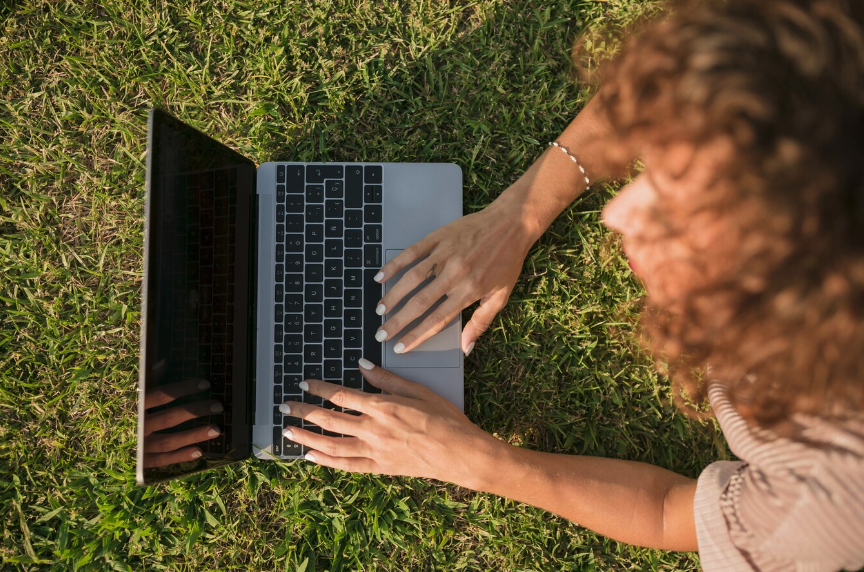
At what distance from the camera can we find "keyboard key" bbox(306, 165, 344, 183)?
179 cm

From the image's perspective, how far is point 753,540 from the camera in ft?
4.36

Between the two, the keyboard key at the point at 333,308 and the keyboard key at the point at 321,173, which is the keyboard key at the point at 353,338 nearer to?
the keyboard key at the point at 333,308

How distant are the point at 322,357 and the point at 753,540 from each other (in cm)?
124

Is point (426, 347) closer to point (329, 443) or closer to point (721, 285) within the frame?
point (329, 443)

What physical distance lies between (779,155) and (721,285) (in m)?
0.26

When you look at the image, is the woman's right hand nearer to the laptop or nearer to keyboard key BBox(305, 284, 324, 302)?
the laptop

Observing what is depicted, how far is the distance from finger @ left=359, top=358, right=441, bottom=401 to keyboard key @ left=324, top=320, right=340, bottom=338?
0.12 metres

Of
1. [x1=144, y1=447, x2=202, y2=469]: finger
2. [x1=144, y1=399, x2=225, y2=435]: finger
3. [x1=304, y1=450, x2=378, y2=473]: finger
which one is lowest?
[x1=304, y1=450, x2=378, y2=473]: finger

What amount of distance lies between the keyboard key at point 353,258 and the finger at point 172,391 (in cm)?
55

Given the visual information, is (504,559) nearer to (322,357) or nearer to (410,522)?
(410,522)

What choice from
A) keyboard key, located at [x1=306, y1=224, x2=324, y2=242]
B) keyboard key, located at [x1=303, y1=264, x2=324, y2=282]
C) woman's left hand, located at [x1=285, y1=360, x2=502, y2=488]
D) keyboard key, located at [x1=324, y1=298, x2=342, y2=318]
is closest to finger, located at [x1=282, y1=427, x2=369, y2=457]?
woman's left hand, located at [x1=285, y1=360, x2=502, y2=488]

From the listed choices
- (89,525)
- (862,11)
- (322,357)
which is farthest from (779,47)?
(89,525)

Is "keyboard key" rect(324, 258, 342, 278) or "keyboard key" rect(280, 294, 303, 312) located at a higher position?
"keyboard key" rect(324, 258, 342, 278)

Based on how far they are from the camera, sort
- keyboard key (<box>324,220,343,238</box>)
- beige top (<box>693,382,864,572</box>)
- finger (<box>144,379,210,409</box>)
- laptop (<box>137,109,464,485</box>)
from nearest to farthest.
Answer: beige top (<box>693,382,864,572</box>), finger (<box>144,379,210,409</box>), laptop (<box>137,109,464,485</box>), keyboard key (<box>324,220,343,238</box>)
